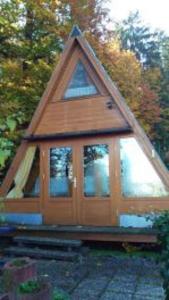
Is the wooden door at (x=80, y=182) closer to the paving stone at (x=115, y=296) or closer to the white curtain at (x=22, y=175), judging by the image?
the white curtain at (x=22, y=175)

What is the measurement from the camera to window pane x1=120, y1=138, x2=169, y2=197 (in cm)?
766

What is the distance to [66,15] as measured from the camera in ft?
47.3

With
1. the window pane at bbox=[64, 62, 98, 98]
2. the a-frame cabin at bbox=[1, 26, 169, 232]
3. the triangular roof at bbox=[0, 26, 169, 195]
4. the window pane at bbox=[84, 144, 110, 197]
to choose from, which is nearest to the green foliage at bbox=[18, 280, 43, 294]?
the a-frame cabin at bbox=[1, 26, 169, 232]

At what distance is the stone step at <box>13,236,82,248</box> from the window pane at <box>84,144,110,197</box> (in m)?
1.27

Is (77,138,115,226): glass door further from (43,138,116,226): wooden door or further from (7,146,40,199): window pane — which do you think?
(7,146,40,199): window pane

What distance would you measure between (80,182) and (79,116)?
1.48m

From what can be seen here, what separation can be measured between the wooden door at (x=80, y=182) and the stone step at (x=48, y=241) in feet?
2.73

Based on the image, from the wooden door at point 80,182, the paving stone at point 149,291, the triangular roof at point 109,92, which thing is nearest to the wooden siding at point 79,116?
the triangular roof at point 109,92

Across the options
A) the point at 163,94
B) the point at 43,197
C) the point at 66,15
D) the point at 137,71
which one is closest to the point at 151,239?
the point at 43,197

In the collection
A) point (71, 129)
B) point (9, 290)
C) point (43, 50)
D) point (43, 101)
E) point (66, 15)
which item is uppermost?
point (66, 15)

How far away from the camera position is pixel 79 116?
8.55m

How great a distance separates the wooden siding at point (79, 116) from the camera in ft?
26.9

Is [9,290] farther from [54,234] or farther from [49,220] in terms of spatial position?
[49,220]

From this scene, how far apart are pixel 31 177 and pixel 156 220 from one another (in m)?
5.73
